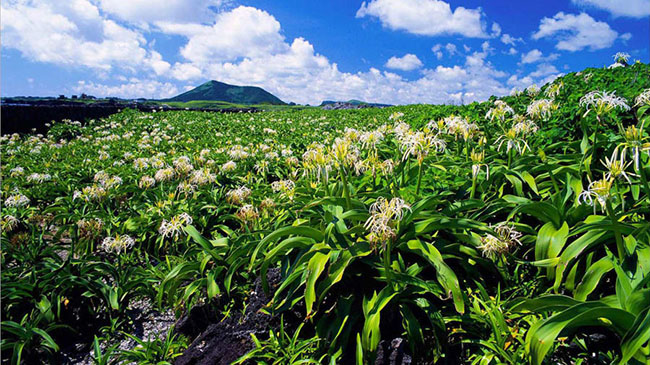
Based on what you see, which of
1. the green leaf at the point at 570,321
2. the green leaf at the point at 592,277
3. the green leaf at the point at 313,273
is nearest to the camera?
the green leaf at the point at 570,321

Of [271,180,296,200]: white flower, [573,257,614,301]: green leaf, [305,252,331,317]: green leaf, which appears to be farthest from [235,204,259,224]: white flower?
[573,257,614,301]: green leaf

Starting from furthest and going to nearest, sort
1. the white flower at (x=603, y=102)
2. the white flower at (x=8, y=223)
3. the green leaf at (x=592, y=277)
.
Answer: the white flower at (x=8, y=223) < the white flower at (x=603, y=102) < the green leaf at (x=592, y=277)

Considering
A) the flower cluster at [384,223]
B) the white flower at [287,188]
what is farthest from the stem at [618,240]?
the white flower at [287,188]

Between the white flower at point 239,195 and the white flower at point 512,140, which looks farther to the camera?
the white flower at point 239,195

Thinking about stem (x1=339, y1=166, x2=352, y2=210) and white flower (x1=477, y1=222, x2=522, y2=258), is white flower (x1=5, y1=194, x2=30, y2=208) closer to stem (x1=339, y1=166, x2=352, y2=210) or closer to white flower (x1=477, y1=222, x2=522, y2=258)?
stem (x1=339, y1=166, x2=352, y2=210)

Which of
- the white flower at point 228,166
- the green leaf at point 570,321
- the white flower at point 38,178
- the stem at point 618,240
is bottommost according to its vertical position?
the white flower at point 38,178

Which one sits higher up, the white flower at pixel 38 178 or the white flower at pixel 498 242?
the white flower at pixel 498 242

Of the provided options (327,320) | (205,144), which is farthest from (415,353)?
(205,144)

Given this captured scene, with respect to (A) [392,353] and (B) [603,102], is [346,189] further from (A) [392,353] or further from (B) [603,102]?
(B) [603,102]

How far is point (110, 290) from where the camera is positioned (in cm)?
291

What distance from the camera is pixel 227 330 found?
2389 millimetres

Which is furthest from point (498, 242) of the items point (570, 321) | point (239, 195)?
point (239, 195)

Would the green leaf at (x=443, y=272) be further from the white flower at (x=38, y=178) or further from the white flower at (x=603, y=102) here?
the white flower at (x=38, y=178)

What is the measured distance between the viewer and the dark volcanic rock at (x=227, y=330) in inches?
87.1
